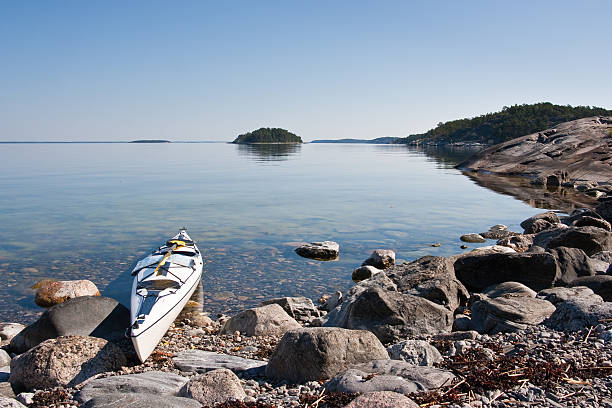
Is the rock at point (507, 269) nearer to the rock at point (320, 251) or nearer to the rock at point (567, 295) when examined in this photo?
the rock at point (567, 295)

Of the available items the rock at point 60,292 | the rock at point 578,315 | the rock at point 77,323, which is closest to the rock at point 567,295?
the rock at point 578,315

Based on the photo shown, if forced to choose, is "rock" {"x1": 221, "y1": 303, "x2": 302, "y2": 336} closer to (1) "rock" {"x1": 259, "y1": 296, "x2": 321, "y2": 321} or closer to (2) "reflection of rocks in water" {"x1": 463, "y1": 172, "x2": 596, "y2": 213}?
(1) "rock" {"x1": 259, "y1": 296, "x2": 321, "y2": 321}

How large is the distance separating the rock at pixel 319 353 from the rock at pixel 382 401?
1.66 meters

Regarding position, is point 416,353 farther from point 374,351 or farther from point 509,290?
point 509,290

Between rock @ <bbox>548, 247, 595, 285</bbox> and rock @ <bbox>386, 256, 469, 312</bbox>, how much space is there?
8.08 feet

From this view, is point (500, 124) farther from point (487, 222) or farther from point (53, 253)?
point (53, 253)

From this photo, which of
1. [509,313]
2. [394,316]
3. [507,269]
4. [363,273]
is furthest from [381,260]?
[509,313]

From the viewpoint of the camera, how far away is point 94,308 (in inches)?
380

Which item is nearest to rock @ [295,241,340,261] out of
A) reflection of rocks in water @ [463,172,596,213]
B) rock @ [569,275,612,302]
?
rock @ [569,275,612,302]

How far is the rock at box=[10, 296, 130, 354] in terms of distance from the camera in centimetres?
909

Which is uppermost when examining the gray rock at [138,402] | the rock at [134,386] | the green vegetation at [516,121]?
the green vegetation at [516,121]

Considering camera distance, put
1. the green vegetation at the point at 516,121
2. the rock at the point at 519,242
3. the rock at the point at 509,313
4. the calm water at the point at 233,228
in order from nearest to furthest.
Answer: the rock at the point at 509,313
the calm water at the point at 233,228
the rock at the point at 519,242
the green vegetation at the point at 516,121

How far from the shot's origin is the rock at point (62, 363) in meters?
6.90

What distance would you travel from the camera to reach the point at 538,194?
35844mm
